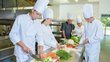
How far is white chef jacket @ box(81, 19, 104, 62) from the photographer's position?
3.50m

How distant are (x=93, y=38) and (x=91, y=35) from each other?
0.31 feet

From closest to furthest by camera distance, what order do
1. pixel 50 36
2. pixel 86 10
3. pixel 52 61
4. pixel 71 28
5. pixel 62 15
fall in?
pixel 52 61, pixel 50 36, pixel 86 10, pixel 71 28, pixel 62 15

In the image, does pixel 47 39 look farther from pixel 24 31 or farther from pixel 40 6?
pixel 40 6

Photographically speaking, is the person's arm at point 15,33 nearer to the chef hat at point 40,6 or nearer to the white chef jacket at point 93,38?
the chef hat at point 40,6

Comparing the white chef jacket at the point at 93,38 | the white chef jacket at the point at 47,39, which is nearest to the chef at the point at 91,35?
the white chef jacket at the point at 93,38

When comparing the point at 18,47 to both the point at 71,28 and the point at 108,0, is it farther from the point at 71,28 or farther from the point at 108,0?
the point at 108,0

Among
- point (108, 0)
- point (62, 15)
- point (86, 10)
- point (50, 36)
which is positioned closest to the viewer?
point (50, 36)

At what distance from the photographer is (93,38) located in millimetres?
3502

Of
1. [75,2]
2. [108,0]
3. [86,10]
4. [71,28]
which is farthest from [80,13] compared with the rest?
[86,10]

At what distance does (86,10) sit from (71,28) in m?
2.29

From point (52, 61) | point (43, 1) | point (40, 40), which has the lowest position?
point (52, 61)

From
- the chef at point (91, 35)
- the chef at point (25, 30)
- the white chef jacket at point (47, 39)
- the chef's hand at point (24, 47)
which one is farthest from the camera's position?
the chef at point (91, 35)

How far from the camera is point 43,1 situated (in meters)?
2.42

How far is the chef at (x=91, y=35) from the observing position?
138 inches
